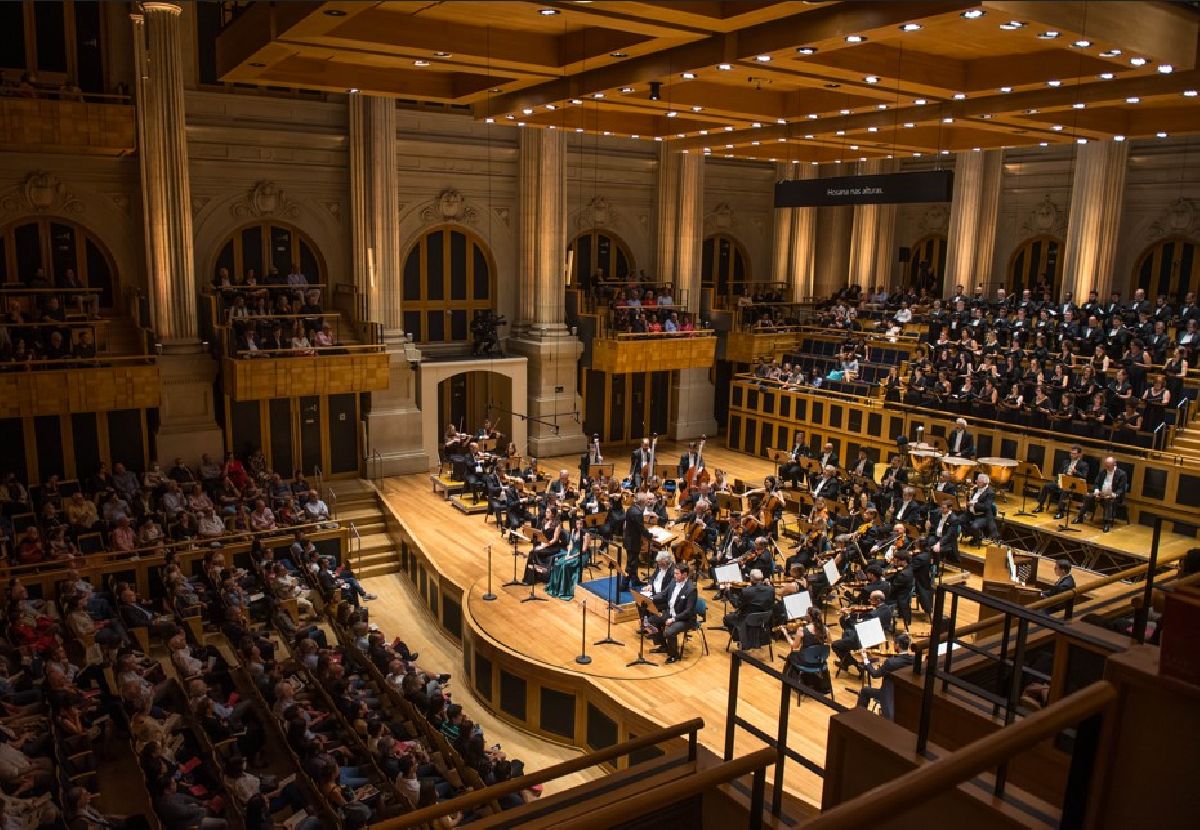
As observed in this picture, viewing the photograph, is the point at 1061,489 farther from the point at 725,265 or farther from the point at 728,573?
the point at 725,265

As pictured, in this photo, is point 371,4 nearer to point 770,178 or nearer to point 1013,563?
point 1013,563

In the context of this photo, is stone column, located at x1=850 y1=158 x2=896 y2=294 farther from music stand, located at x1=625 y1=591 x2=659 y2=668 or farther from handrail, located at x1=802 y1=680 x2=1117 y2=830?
handrail, located at x1=802 y1=680 x2=1117 y2=830

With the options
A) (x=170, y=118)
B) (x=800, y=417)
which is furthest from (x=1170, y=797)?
(x=800, y=417)

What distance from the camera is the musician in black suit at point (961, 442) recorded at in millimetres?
18094

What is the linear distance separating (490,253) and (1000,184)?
13100mm

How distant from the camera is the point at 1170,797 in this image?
2756mm

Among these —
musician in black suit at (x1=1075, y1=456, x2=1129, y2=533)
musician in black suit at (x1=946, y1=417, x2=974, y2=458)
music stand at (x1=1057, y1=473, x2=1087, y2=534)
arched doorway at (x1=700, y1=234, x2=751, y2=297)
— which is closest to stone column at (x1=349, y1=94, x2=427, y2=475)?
arched doorway at (x1=700, y1=234, x2=751, y2=297)

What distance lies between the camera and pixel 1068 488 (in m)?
16.3

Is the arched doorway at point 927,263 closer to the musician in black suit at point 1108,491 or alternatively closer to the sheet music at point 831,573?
the musician in black suit at point 1108,491

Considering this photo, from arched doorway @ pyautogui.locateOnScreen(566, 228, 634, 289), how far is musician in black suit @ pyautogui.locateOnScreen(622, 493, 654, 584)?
34.8 ft

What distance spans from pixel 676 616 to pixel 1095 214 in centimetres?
1582

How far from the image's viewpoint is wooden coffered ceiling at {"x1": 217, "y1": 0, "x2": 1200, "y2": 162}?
26.2 ft

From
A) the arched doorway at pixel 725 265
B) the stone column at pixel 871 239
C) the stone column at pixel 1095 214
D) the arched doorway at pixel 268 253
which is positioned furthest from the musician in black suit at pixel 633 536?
the stone column at pixel 871 239

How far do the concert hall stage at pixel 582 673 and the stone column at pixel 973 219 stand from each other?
10.1 metres
